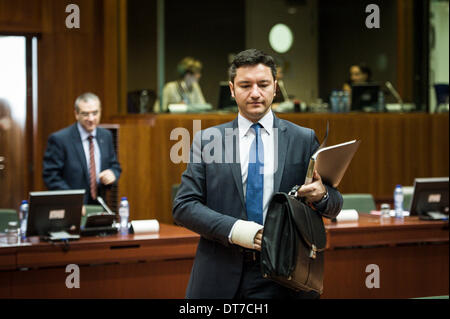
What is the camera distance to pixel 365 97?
7.24 meters

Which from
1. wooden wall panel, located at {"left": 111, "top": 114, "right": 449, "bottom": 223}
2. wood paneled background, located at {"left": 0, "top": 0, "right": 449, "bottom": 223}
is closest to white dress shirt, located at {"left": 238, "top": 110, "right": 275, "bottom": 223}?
wooden wall panel, located at {"left": 111, "top": 114, "right": 449, "bottom": 223}

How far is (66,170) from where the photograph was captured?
5.27 meters

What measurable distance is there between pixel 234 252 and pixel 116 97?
5347 millimetres

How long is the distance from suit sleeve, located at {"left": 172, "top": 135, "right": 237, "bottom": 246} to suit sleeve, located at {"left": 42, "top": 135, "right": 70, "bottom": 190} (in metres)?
3.16

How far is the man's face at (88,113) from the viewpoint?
17.0ft

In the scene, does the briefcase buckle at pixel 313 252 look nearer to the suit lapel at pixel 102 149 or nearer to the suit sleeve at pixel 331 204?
the suit sleeve at pixel 331 204

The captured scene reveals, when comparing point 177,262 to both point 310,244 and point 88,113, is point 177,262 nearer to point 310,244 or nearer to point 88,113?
point 88,113

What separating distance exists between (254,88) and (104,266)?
2406mm

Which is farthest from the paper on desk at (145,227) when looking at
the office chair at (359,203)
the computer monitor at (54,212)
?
the office chair at (359,203)

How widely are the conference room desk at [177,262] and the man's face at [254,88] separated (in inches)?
90.2

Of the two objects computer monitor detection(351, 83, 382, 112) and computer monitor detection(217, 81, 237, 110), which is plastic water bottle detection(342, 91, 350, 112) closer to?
computer monitor detection(351, 83, 382, 112)

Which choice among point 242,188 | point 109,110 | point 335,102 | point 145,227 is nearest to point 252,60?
point 242,188
